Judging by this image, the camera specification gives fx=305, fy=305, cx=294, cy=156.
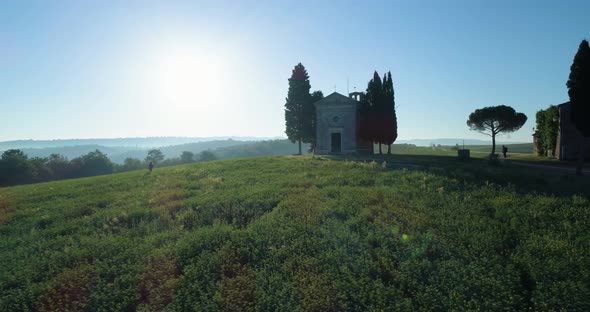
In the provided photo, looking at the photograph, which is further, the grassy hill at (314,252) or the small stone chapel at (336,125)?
the small stone chapel at (336,125)

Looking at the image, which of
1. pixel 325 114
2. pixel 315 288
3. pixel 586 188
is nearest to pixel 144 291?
pixel 315 288

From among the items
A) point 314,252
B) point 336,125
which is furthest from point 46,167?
point 314,252

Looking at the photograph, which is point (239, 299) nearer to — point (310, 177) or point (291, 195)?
point (291, 195)

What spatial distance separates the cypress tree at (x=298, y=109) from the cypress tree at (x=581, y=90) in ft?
92.7

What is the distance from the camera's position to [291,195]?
15.9 m

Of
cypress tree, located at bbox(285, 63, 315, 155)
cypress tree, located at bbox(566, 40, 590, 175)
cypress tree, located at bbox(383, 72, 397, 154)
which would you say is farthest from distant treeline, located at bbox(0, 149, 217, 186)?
cypress tree, located at bbox(566, 40, 590, 175)

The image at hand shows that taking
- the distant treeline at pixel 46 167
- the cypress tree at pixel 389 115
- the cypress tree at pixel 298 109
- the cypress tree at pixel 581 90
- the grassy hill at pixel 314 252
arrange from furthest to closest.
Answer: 1. the distant treeline at pixel 46 167
2. the cypress tree at pixel 298 109
3. the cypress tree at pixel 389 115
4. the cypress tree at pixel 581 90
5. the grassy hill at pixel 314 252

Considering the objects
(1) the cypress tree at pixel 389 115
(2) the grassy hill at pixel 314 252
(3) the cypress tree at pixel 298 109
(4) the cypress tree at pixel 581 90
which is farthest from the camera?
(3) the cypress tree at pixel 298 109

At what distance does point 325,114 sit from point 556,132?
1112 inches

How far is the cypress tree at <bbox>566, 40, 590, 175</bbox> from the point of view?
22.7 m

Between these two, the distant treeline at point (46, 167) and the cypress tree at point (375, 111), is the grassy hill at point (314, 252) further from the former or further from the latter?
the distant treeline at point (46, 167)

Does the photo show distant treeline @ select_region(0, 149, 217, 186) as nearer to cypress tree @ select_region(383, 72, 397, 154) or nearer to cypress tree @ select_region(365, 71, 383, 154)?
cypress tree @ select_region(365, 71, 383, 154)

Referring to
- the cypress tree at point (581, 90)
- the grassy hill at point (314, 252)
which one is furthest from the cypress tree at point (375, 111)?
the grassy hill at point (314, 252)

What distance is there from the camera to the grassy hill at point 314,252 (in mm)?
7281
